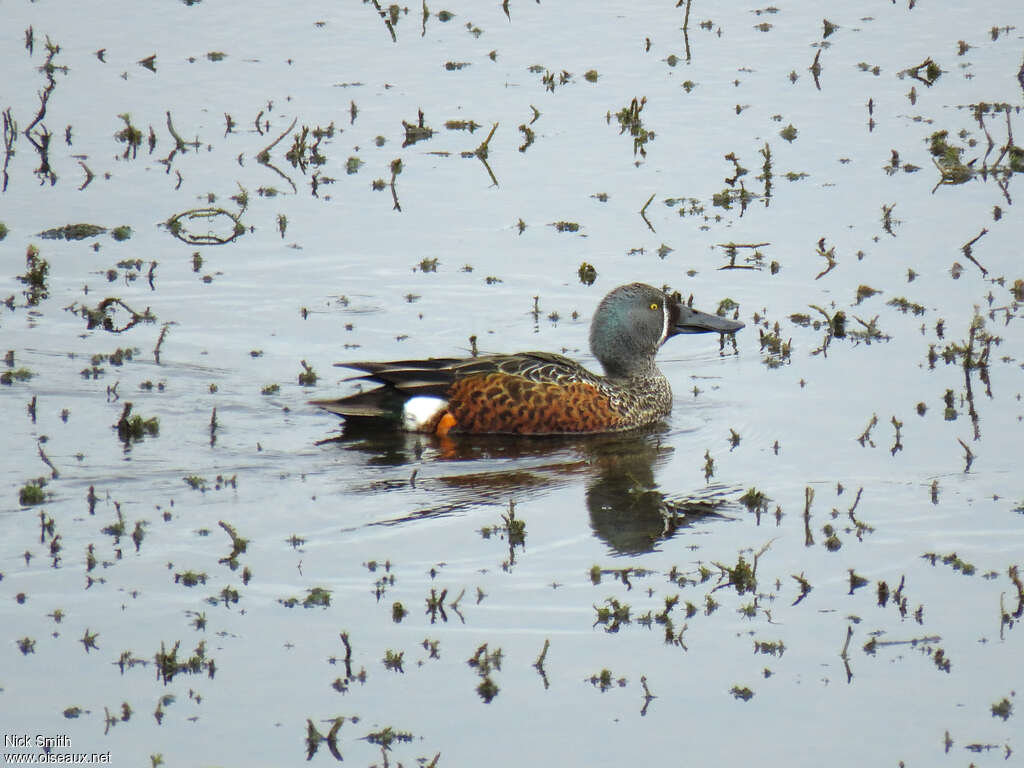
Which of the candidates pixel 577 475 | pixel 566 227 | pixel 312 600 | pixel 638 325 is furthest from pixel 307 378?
pixel 312 600

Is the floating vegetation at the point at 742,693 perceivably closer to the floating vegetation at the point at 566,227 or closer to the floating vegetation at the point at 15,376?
the floating vegetation at the point at 15,376

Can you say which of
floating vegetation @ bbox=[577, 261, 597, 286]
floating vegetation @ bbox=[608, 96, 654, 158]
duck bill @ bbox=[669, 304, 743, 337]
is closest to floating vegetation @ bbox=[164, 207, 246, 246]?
floating vegetation @ bbox=[577, 261, 597, 286]

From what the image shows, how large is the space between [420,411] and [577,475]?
1.18m

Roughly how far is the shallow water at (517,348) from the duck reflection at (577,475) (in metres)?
0.03

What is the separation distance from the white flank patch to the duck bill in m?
1.65

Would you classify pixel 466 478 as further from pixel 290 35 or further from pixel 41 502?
pixel 290 35

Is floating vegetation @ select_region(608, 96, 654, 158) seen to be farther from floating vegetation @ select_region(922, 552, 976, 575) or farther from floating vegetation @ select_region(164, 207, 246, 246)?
floating vegetation @ select_region(922, 552, 976, 575)

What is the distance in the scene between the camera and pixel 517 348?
10844 millimetres

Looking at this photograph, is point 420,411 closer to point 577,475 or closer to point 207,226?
point 577,475

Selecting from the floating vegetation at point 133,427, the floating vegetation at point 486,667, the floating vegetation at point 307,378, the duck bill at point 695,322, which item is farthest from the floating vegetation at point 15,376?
the floating vegetation at point 486,667

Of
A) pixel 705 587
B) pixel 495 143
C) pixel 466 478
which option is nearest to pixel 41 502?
pixel 466 478

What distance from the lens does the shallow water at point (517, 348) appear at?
637 centimetres

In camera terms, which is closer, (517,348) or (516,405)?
(516,405)

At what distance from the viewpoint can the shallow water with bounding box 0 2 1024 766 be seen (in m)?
6.37
